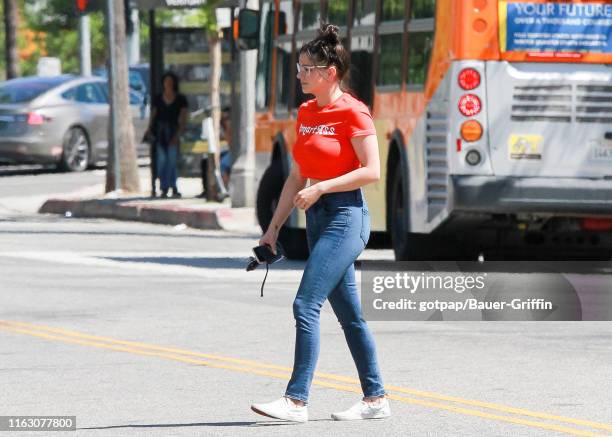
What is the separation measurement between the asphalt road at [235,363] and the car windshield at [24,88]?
1567 cm

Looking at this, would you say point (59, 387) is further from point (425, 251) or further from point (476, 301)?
point (425, 251)

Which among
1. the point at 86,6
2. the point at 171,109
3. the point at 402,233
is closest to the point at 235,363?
the point at 402,233

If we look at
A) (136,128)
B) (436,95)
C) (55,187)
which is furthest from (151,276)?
(136,128)

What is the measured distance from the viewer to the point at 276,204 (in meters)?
18.9

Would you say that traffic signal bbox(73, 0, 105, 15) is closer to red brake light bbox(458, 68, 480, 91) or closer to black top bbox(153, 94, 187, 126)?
black top bbox(153, 94, 187, 126)

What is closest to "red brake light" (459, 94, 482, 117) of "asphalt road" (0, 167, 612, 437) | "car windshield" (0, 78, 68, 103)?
"asphalt road" (0, 167, 612, 437)

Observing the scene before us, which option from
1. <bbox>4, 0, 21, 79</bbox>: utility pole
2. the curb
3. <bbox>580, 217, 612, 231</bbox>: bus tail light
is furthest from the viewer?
<bbox>4, 0, 21, 79</bbox>: utility pole

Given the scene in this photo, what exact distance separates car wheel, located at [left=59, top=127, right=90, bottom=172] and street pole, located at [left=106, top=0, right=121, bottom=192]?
508 centimetres

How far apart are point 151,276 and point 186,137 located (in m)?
12.5

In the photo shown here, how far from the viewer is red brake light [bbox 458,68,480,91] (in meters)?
15.3

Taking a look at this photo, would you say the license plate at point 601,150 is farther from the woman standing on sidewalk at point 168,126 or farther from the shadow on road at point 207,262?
the woman standing on sidewalk at point 168,126

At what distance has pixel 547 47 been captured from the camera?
1538 centimetres

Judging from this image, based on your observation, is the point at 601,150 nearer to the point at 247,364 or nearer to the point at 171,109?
the point at 247,364

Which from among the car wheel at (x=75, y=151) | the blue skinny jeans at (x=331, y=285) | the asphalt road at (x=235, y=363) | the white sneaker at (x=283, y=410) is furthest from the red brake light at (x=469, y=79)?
the car wheel at (x=75, y=151)
